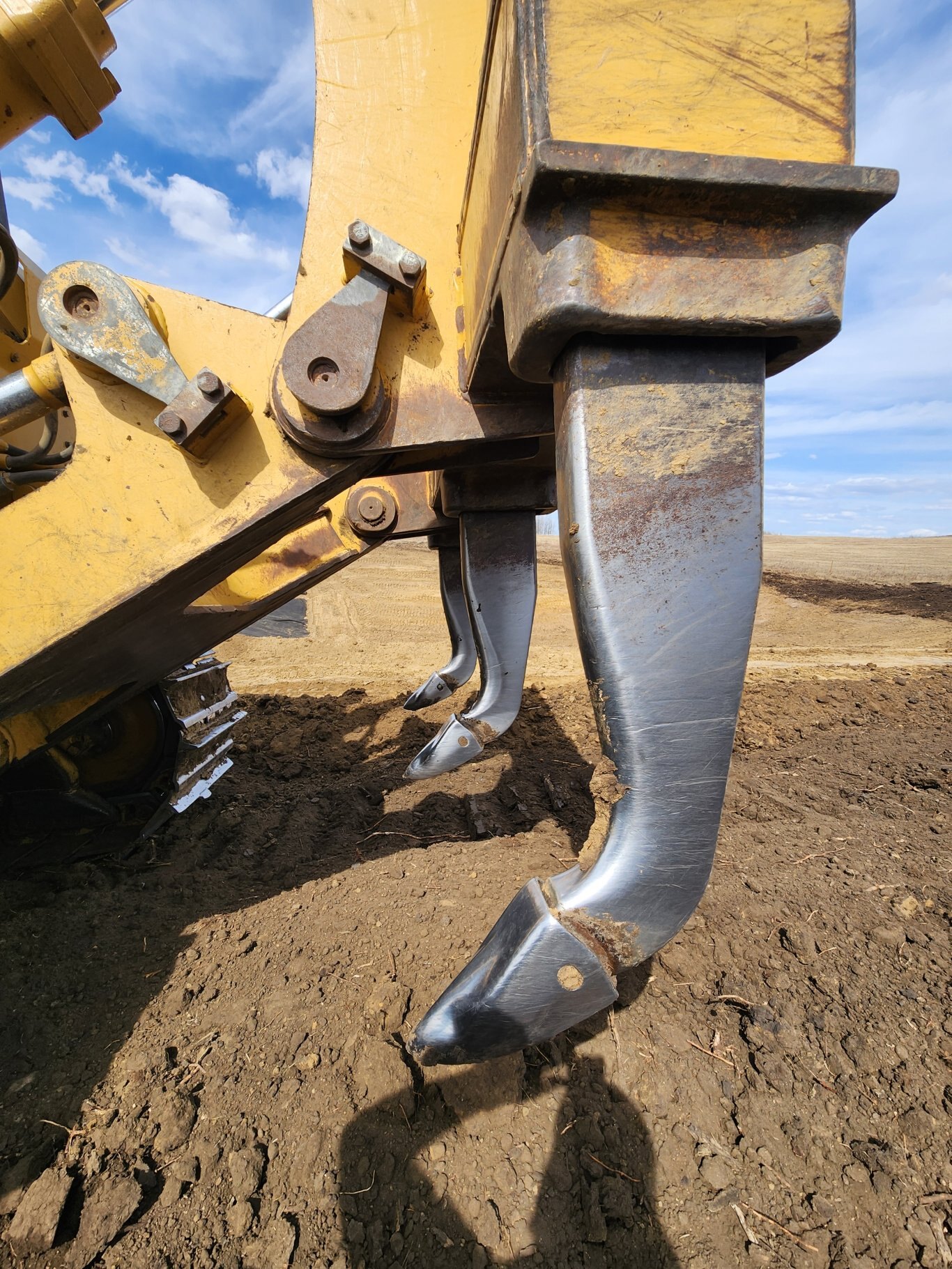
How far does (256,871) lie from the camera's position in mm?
2727

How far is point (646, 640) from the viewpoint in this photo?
0.83 meters

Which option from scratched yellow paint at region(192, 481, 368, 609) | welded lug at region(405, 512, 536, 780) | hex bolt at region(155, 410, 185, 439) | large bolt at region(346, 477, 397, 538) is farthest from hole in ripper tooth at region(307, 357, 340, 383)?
large bolt at region(346, 477, 397, 538)

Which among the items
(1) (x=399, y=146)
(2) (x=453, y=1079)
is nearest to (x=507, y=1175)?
(2) (x=453, y=1079)

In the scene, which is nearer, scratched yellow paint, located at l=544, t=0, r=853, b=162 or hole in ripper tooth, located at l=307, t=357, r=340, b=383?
scratched yellow paint, located at l=544, t=0, r=853, b=162

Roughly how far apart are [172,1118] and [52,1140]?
301 mm

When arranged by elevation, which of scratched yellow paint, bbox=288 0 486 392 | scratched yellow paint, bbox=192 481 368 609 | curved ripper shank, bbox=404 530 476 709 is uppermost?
scratched yellow paint, bbox=288 0 486 392

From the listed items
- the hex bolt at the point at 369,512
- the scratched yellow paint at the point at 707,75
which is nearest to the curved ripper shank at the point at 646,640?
the scratched yellow paint at the point at 707,75

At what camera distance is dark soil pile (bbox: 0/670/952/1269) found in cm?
119

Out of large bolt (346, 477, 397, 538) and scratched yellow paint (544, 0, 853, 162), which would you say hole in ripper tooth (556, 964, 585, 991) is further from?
large bolt (346, 477, 397, 538)

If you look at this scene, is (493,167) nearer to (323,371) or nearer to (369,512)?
(323,371)

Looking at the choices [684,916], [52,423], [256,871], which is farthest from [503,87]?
[256,871]

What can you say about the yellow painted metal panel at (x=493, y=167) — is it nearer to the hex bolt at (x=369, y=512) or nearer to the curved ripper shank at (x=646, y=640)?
the curved ripper shank at (x=646, y=640)

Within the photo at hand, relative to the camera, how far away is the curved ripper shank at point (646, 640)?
0.83m

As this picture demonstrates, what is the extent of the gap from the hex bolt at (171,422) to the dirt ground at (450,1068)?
1.53 m
